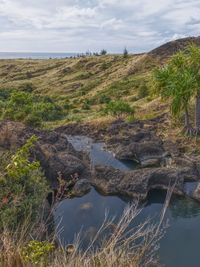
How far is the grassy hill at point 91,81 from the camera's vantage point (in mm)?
66500

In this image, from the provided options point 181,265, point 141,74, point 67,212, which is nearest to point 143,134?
point 67,212

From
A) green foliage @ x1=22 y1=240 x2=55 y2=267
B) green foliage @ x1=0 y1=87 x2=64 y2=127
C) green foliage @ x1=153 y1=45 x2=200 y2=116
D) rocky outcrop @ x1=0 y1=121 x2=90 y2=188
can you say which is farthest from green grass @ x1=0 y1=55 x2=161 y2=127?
green foliage @ x1=22 y1=240 x2=55 y2=267

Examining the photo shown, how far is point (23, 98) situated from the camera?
2282 inches

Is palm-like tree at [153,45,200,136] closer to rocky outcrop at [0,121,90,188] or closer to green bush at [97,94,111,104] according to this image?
rocky outcrop at [0,121,90,188]

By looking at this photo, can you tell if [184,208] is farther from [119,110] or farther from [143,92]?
[143,92]

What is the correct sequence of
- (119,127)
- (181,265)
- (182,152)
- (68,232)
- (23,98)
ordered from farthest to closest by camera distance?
(23,98), (119,127), (182,152), (68,232), (181,265)

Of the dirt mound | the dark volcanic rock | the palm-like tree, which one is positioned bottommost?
the dark volcanic rock

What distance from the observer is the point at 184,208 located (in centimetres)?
2706

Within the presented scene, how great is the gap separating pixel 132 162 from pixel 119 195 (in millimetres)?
9363

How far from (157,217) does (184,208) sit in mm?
2491

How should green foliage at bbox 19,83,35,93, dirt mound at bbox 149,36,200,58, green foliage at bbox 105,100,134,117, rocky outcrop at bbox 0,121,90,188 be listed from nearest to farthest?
rocky outcrop at bbox 0,121,90,188
green foliage at bbox 105,100,134,117
dirt mound at bbox 149,36,200,58
green foliage at bbox 19,83,35,93

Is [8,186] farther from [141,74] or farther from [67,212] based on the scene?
[141,74]

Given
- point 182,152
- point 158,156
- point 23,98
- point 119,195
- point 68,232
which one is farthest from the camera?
point 23,98

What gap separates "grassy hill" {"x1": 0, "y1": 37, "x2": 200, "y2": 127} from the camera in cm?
6650
